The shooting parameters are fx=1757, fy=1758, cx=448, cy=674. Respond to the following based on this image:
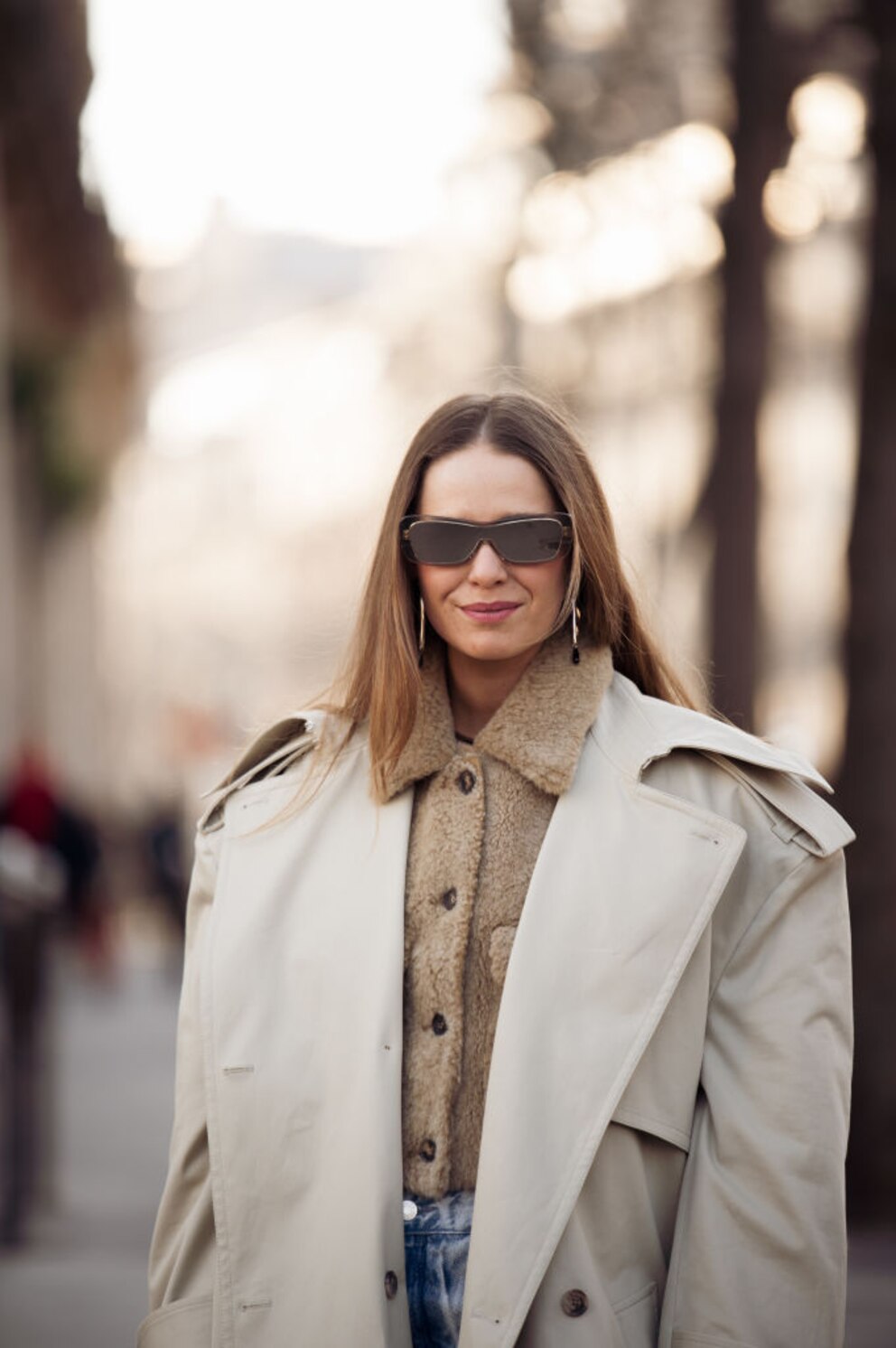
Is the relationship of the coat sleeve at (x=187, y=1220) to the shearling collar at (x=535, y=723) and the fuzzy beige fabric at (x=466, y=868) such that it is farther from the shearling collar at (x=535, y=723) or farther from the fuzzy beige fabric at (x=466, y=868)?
the shearling collar at (x=535, y=723)

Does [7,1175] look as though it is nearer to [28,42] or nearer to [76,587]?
[28,42]

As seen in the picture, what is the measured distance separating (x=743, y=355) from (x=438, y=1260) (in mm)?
8258

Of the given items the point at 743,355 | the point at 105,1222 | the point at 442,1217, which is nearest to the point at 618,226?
the point at 743,355

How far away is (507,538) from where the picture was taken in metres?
2.95

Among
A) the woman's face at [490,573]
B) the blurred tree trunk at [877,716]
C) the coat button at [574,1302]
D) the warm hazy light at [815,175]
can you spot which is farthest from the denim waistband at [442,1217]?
the warm hazy light at [815,175]

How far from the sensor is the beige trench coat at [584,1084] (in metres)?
2.72

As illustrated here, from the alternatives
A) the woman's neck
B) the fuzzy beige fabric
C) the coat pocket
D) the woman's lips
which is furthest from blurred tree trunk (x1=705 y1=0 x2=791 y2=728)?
the coat pocket

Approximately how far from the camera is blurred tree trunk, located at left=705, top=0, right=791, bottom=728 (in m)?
9.96

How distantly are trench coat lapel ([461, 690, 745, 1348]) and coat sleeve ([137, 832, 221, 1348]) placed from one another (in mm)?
518

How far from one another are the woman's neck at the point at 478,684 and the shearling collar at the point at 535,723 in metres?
0.03

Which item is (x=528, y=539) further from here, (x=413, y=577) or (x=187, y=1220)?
(x=187, y=1220)

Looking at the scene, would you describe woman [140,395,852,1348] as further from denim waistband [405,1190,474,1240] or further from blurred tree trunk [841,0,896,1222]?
blurred tree trunk [841,0,896,1222]

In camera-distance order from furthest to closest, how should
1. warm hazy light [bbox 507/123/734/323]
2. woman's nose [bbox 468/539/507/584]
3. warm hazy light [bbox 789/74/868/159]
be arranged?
warm hazy light [bbox 507/123/734/323] < warm hazy light [bbox 789/74/868/159] < woman's nose [bbox 468/539/507/584]

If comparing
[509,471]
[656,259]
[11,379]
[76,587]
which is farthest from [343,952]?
[76,587]
